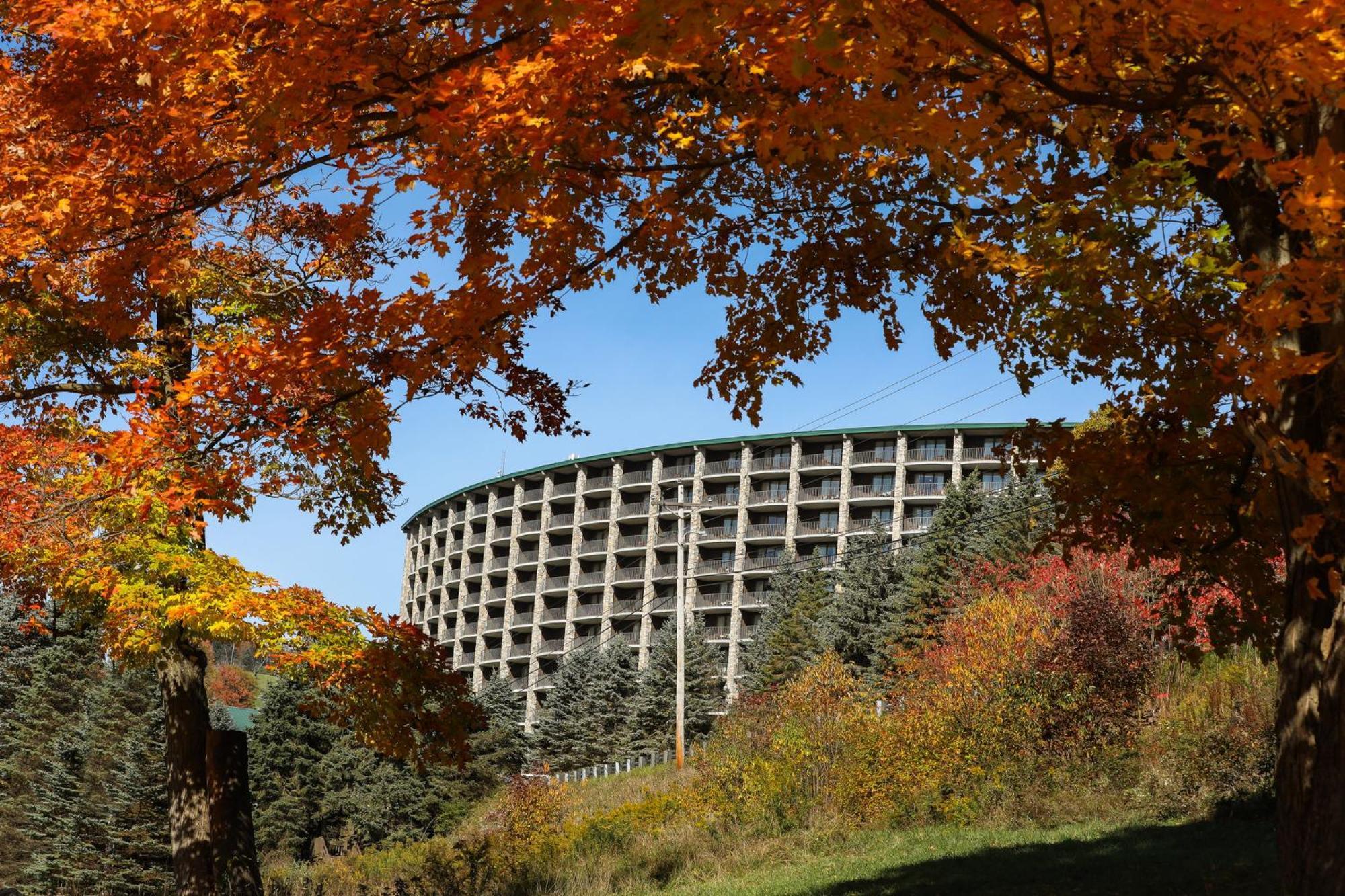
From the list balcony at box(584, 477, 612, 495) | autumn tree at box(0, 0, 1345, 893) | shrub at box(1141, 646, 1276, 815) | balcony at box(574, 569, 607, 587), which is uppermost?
balcony at box(584, 477, 612, 495)

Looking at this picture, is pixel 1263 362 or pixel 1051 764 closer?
pixel 1263 362

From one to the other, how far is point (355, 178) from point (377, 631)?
16.5 ft

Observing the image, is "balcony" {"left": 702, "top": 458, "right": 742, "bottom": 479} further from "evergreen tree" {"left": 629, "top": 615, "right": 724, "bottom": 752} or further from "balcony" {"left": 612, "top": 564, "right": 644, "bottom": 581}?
"evergreen tree" {"left": 629, "top": 615, "right": 724, "bottom": 752}

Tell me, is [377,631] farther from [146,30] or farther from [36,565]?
[146,30]

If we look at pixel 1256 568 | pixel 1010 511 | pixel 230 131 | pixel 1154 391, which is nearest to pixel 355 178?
pixel 230 131

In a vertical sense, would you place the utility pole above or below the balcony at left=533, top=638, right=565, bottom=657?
above

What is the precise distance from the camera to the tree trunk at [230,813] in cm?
1151

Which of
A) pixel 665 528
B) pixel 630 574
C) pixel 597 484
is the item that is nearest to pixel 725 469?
pixel 665 528

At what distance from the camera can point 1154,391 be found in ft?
27.1

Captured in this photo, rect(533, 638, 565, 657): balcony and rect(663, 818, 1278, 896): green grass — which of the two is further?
rect(533, 638, 565, 657): balcony

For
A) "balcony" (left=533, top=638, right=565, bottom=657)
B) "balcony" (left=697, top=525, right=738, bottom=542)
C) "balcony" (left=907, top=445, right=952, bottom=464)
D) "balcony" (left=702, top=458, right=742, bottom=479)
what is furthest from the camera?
"balcony" (left=533, top=638, right=565, bottom=657)

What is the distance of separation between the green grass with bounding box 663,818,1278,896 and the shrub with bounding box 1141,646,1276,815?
98 cm

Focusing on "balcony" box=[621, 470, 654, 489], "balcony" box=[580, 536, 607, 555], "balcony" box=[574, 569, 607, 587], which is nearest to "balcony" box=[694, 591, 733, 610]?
"balcony" box=[574, 569, 607, 587]

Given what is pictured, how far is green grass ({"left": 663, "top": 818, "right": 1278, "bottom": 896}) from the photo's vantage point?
10500 mm
